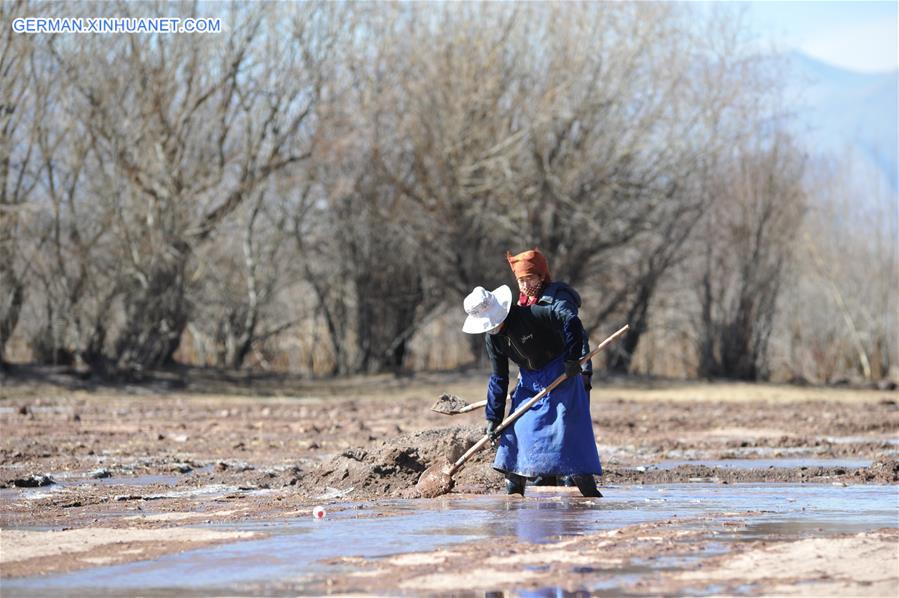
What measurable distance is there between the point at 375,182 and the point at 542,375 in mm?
21837

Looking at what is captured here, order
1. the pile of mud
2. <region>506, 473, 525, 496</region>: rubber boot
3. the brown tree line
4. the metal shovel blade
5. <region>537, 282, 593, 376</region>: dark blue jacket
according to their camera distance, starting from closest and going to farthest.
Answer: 1. <region>537, 282, 593, 376</region>: dark blue jacket
2. <region>506, 473, 525, 496</region>: rubber boot
3. the metal shovel blade
4. the pile of mud
5. the brown tree line

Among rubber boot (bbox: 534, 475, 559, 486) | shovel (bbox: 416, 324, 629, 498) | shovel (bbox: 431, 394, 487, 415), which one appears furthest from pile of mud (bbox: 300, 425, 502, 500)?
rubber boot (bbox: 534, 475, 559, 486)

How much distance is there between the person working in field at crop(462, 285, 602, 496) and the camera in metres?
9.86

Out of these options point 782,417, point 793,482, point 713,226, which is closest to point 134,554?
point 793,482

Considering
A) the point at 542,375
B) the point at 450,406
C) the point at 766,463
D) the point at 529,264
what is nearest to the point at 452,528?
the point at 542,375

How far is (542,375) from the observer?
1013cm

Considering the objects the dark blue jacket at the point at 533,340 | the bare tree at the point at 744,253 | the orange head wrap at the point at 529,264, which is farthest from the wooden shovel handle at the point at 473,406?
the bare tree at the point at 744,253

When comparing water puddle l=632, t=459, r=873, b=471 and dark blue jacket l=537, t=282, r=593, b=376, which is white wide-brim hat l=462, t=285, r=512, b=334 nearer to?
dark blue jacket l=537, t=282, r=593, b=376

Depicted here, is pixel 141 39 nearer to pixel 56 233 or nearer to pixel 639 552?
pixel 56 233

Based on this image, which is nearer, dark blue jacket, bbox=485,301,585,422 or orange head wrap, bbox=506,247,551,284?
dark blue jacket, bbox=485,301,585,422

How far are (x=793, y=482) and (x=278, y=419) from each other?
10344 millimetres

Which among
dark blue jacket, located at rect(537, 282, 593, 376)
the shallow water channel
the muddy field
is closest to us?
the shallow water channel

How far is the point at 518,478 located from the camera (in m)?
10.5

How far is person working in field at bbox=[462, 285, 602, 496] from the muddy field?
51 centimetres
